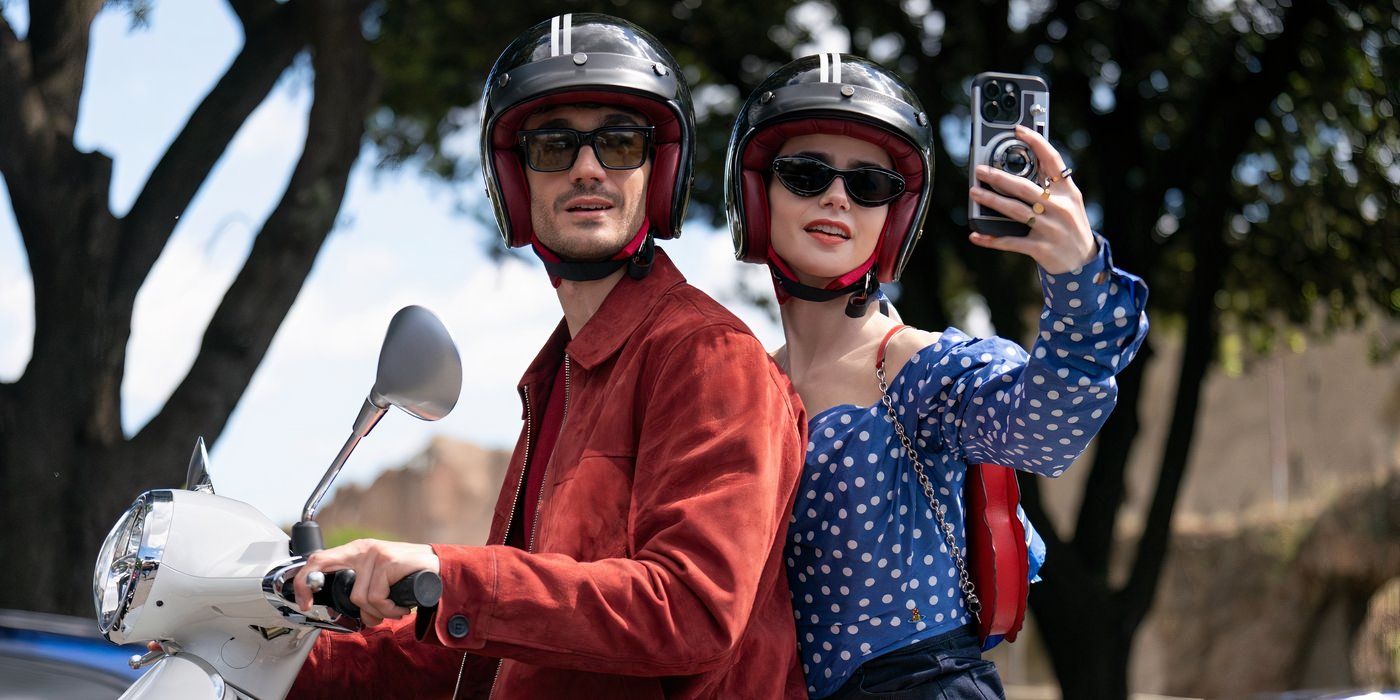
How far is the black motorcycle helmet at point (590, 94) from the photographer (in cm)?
262

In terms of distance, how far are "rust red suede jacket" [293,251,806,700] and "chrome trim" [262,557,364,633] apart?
0.73 feet

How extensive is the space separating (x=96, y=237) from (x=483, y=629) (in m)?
4.47

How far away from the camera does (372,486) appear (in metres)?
29.5

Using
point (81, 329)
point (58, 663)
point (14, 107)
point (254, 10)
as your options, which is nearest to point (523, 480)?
point (58, 663)

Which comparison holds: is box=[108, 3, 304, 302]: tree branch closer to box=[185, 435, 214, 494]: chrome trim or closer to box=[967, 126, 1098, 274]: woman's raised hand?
box=[185, 435, 214, 494]: chrome trim

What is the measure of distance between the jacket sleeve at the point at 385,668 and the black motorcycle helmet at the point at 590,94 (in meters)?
0.74

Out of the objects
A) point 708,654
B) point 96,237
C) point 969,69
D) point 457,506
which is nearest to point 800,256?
point 708,654

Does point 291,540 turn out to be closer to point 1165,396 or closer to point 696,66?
point 696,66

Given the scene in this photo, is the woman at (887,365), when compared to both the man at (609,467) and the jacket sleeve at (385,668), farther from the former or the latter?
the jacket sleeve at (385,668)

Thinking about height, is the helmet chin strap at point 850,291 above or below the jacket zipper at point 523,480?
above

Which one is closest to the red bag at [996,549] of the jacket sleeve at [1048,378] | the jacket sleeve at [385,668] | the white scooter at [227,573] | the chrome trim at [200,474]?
the jacket sleeve at [1048,378]

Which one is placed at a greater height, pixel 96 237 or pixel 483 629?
pixel 96 237

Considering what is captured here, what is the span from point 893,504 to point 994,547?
0.22 m

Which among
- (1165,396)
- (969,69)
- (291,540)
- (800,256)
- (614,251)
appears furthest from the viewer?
(1165,396)
